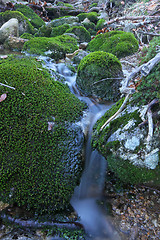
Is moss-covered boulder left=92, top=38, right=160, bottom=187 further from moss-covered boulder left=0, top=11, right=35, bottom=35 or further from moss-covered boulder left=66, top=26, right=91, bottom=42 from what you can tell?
moss-covered boulder left=0, top=11, right=35, bottom=35

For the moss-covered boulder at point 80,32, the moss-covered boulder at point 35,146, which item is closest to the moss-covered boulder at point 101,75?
the moss-covered boulder at point 35,146

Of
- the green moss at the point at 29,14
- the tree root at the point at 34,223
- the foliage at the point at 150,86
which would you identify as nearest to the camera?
the foliage at the point at 150,86

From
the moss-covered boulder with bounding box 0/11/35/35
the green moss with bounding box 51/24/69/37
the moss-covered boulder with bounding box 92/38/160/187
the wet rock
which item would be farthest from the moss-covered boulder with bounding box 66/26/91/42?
the moss-covered boulder with bounding box 92/38/160/187

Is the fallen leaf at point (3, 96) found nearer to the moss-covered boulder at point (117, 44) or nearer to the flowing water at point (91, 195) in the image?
the flowing water at point (91, 195)

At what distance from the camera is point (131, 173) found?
9.04ft

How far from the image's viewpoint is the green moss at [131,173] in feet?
8.57

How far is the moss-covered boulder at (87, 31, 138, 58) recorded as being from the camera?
23.8ft

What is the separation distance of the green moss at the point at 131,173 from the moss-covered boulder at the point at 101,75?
236 cm

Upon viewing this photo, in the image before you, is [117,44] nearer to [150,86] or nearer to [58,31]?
[58,31]

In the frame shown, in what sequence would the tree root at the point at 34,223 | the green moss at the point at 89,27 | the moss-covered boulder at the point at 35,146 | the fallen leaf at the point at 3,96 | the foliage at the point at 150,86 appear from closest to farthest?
1. the foliage at the point at 150,86
2. the tree root at the point at 34,223
3. the moss-covered boulder at the point at 35,146
4. the fallen leaf at the point at 3,96
5. the green moss at the point at 89,27

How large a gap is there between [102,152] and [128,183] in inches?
27.7

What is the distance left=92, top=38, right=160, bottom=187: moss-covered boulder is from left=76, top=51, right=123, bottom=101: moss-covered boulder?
6.13 ft

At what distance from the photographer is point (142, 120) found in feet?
8.54

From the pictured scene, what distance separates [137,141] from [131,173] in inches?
22.6
